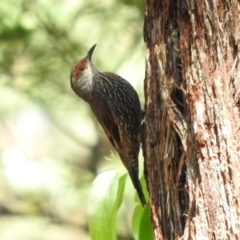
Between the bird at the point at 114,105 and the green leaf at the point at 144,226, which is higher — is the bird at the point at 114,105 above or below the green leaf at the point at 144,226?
above

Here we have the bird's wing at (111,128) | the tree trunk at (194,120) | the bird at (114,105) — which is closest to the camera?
the tree trunk at (194,120)

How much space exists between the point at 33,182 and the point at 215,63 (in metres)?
3.22

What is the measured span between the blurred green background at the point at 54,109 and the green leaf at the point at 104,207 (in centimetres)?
210

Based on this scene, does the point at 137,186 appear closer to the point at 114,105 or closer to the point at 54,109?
the point at 114,105

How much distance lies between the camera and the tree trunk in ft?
6.95

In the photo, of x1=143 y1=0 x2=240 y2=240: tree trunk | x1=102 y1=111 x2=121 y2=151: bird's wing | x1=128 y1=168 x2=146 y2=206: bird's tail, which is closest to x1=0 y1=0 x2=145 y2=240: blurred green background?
x1=102 y1=111 x2=121 y2=151: bird's wing

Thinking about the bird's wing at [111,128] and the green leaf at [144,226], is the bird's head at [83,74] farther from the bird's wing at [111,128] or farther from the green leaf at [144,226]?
the green leaf at [144,226]

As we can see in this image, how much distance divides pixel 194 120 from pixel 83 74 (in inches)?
65.8

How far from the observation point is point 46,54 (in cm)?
479

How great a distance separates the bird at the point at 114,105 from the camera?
11.1 feet

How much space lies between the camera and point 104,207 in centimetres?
242

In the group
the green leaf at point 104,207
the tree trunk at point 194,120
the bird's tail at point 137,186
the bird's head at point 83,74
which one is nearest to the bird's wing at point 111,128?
the bird's head at point 83,74

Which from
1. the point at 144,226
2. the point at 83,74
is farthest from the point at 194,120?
the point at 83,74

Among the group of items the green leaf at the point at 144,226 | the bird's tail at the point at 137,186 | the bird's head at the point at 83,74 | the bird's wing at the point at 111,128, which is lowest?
the green leaf at the point at 144,226
